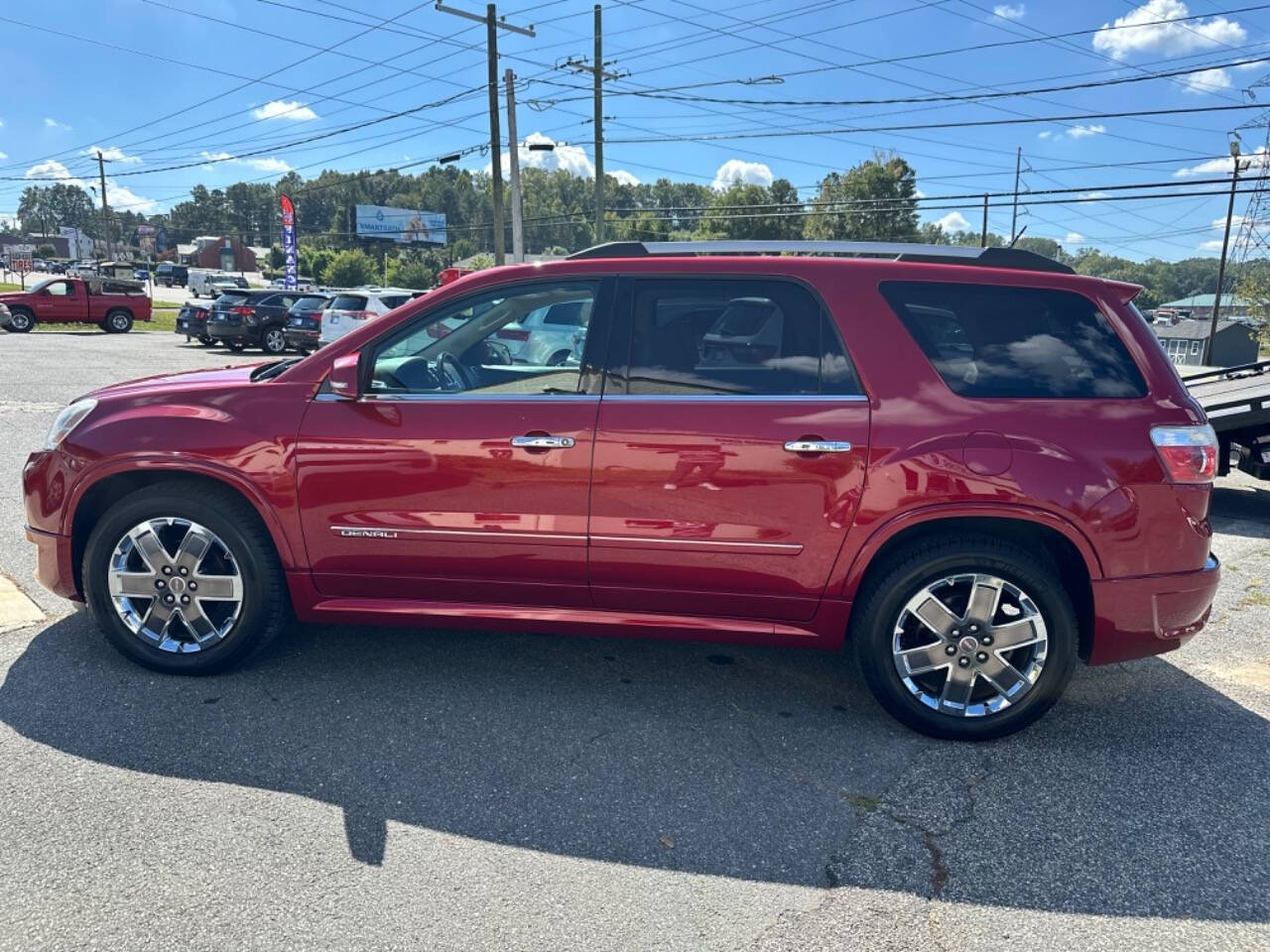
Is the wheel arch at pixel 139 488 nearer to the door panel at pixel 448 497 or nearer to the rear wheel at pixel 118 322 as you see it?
the door panel at pixel 448 497

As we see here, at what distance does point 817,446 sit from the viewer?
342cm

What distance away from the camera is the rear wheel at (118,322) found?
29.3 meters

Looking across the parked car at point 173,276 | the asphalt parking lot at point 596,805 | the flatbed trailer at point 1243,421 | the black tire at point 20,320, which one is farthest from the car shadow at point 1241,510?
the parked car at point 173,276

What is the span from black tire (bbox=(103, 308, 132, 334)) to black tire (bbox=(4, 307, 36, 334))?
2002 millimetres

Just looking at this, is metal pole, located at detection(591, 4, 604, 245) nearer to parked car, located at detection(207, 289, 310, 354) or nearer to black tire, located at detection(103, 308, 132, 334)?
parked car, located at detection(207, 289, 310, 354)

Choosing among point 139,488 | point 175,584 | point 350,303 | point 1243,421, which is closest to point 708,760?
point 175,584

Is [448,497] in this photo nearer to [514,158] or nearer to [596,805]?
[596,805]

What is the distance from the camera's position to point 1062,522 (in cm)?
339

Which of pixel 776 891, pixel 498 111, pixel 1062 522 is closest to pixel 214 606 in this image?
pixel 776 891

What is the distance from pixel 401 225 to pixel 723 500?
363 feet

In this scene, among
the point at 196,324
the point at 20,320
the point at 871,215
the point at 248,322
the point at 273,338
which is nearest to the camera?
the point at 248,322

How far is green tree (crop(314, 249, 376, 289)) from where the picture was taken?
8969 centimetres

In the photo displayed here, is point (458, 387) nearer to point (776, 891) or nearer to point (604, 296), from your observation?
point (604, 296)

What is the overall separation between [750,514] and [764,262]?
103 centimetres
